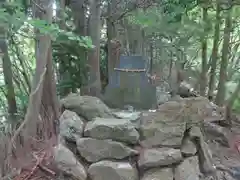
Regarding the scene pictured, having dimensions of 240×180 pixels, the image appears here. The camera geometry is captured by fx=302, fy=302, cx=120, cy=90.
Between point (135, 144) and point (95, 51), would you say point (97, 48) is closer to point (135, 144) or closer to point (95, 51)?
point (95, 51)

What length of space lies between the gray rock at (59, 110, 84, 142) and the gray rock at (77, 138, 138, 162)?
11cm

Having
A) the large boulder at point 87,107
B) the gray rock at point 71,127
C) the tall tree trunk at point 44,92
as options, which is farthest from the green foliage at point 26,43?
the gray rock at point 71,127

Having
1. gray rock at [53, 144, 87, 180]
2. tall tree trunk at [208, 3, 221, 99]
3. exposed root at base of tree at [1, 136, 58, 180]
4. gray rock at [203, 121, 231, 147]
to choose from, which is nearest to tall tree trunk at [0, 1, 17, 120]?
exposed root at base of tree at [1, 136, 58, 180]

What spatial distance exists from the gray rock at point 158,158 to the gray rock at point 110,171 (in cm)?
12

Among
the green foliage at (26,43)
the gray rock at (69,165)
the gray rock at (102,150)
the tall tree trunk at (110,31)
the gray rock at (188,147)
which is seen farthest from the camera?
the tall tree trunk at (110,31)

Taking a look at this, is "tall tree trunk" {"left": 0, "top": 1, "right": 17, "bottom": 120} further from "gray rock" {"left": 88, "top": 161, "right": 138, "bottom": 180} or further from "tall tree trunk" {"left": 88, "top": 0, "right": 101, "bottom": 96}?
"gray rock" {"left": 88, "top": 161, "right": 138, "bottom": 180}

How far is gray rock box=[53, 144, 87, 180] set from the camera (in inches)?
97.4

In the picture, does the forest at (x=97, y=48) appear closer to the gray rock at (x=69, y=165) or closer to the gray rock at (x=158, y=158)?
the gray rock at (x=69, y=165)

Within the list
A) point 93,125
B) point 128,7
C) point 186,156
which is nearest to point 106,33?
point 128,7

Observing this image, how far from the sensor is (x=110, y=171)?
2.52 meters

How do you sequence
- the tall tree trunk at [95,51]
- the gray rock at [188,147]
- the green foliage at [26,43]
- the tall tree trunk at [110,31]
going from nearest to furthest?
1. the green foliage at [26,43]
2. the gray rock at [188,147]
3. the tall tree trunk at [95,51]
4. the tall tree trunk at [110,31]

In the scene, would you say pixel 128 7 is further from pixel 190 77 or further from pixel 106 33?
pixel 190 77

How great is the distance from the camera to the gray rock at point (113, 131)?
104 inches

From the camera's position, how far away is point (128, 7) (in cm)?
421
